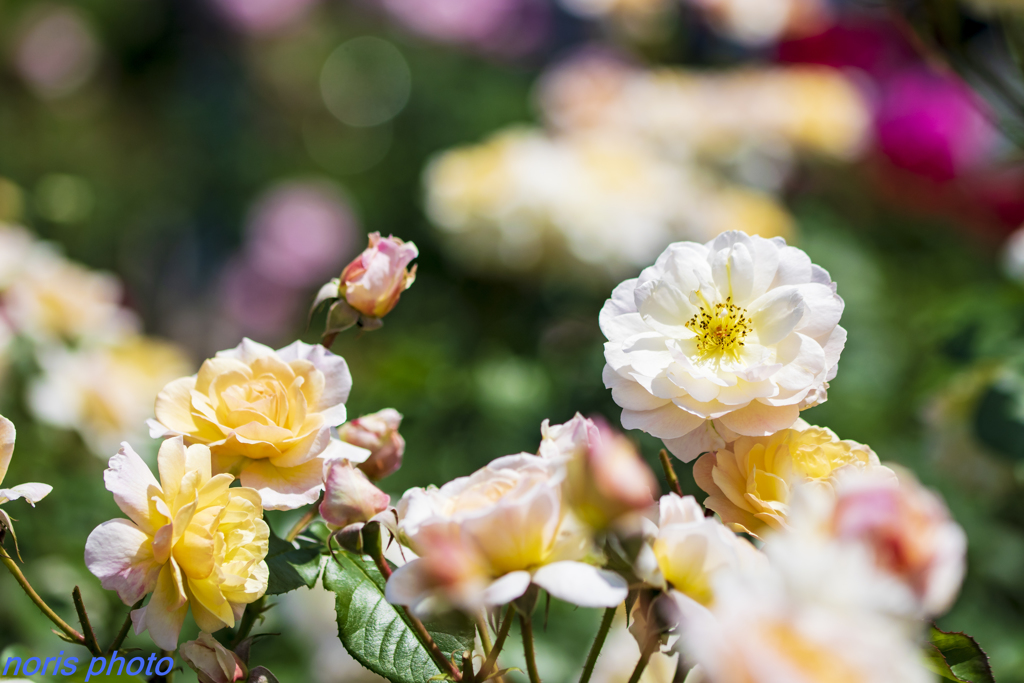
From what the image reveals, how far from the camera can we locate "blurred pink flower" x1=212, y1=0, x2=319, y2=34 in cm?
315

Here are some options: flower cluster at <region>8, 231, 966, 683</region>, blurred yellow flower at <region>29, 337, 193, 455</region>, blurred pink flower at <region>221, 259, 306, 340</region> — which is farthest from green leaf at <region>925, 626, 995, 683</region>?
blurred pink flower at <region>221, 259, 306, 340</region>

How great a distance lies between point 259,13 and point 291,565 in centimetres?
321

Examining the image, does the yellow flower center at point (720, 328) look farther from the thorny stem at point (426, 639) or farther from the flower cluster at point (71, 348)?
the flower cluster at point (71, 348)

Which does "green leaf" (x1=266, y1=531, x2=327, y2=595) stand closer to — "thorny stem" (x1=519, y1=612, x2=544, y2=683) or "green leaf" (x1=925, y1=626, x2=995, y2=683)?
"thorny stem" (x1=519, y1=612, x2=544, y2=683)

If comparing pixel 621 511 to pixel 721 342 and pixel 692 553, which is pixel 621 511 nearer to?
pixel 692 553

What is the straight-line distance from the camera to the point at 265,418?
342mm

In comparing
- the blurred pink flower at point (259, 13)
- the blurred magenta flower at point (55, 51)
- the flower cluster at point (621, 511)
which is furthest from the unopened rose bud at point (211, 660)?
the blurred pink flower at point (259, 13)

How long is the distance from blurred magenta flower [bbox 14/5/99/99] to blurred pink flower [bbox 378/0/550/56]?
1.10 meters

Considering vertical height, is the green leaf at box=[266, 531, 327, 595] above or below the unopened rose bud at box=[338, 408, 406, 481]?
below

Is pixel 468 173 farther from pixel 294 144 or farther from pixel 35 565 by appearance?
pixel 294 144

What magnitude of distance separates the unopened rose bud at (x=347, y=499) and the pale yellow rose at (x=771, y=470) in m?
0.13

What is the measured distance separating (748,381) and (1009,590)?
88 centimetres

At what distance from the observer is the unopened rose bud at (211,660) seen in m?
0.31

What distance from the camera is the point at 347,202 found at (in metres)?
2.97
